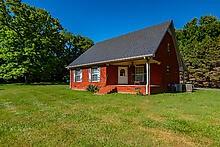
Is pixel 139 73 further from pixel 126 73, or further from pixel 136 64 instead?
pixel 126 73

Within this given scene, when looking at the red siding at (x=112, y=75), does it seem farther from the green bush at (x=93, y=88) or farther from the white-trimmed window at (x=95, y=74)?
the white-trimmed window at (x=95, y=74)

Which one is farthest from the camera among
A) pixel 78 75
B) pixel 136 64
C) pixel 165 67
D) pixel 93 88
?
pixel 78 75

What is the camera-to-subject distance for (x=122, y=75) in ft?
79.6

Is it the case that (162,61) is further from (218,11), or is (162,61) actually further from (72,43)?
(72,43)

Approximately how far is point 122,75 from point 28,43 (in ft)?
64.3

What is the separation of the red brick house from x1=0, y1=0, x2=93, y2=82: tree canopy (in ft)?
46.7

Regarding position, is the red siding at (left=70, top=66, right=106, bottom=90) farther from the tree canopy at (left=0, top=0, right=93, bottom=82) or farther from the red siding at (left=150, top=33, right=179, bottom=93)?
the tree canopy at (left=0, top=0, right=93, bottom=82)

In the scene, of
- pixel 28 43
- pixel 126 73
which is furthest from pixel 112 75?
pixel 28 43

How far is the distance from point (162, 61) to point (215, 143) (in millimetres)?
17137

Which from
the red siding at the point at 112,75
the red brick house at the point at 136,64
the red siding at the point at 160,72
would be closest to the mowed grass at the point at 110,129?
the red brick house at the point at 136,64

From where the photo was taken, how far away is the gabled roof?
67.1 feet

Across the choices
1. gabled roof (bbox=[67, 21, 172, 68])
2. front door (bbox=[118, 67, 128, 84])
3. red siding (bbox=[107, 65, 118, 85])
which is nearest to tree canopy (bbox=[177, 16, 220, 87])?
gabled roof (bbox=[67, 21, 172, 68])

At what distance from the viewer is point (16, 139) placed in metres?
6.18

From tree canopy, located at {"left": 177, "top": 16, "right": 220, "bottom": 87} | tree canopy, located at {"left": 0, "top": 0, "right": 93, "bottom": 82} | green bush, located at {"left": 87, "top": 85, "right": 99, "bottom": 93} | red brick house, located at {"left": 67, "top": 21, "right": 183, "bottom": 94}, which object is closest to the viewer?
red brick house, located at {"left": 67, "top": 21, "right": 183, "bottom": 94}
